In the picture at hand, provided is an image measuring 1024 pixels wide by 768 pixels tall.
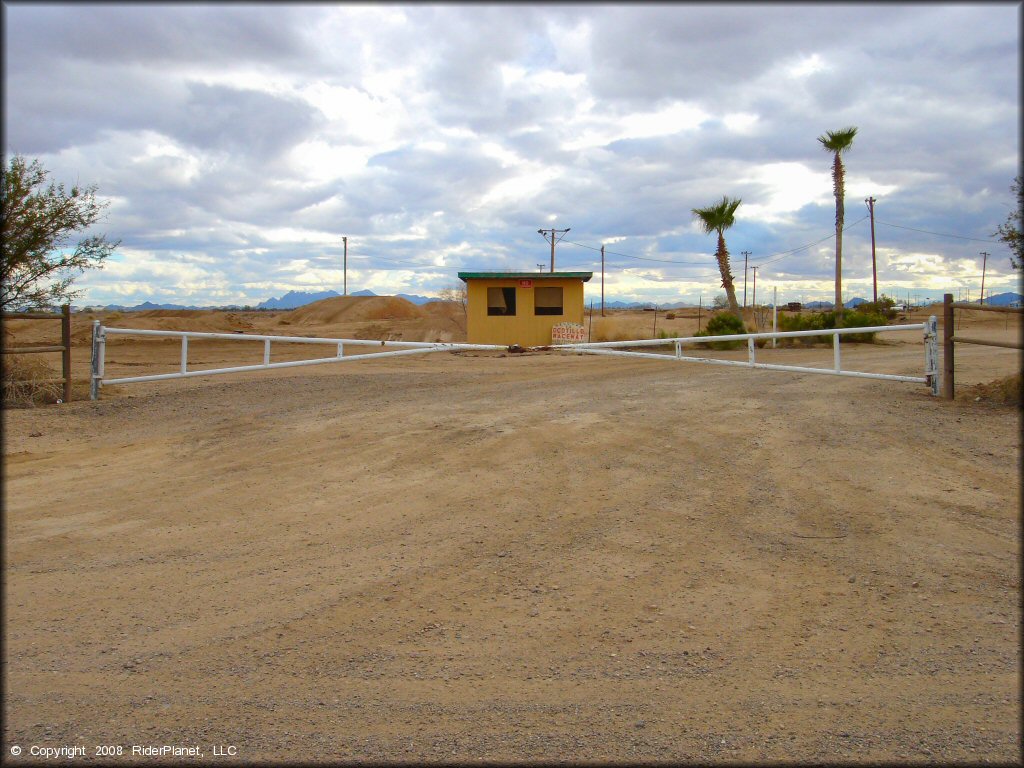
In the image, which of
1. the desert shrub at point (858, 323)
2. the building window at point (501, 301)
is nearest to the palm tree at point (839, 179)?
the desert shrub at point (858, 323)

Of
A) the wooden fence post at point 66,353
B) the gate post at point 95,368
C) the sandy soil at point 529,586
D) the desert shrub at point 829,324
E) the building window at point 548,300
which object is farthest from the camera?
the building window at point 548,300

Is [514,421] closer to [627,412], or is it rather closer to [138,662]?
[627,412]

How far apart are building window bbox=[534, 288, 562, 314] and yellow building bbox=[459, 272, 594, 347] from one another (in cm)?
3

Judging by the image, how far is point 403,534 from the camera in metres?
6.13

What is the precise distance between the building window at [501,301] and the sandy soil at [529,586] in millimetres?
15915

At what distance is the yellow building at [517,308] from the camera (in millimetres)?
25328

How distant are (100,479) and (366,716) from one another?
5.19 meters

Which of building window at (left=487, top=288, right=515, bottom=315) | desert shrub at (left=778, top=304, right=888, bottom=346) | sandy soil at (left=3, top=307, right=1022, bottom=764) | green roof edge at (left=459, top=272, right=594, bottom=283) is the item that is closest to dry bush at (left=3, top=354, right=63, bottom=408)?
sandy soil at (left=3, top=307, right=1022, bottom=764)

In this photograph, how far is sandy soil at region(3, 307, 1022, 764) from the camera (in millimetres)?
3836

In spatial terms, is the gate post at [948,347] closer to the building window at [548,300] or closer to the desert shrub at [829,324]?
the desert shrub at [829,324]

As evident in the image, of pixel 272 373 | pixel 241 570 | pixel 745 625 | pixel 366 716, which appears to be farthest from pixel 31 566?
pixel 272 373

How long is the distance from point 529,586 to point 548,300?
21069 mm

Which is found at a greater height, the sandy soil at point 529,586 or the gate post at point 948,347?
the gate post at point 948,347

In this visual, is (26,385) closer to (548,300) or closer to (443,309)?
(548,300)
